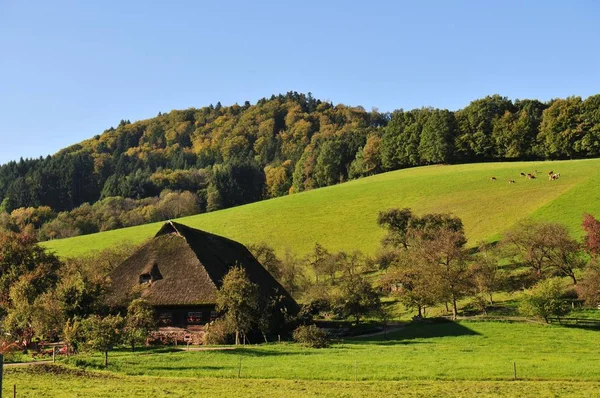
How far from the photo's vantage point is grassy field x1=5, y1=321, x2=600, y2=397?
21672mm

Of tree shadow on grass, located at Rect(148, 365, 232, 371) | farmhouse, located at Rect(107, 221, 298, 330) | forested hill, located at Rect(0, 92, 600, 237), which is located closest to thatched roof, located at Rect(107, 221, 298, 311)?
farmhouse, located at Rect(107, 221, 298, 330)

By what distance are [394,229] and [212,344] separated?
3385cm

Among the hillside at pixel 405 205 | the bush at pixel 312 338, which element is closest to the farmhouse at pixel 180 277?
the bush at pixel 312 338

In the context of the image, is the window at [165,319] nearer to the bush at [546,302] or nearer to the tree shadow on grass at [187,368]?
the tree shadow on grass at [187,368]

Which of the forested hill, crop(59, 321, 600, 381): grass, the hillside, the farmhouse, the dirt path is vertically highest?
the forested hill

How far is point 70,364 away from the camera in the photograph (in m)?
29.3

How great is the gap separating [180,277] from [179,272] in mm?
623

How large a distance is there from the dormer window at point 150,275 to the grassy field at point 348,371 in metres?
11.6

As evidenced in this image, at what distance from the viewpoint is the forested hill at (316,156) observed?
109m

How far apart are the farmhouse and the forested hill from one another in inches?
2879

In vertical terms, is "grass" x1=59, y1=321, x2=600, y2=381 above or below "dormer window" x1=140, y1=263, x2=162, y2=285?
below

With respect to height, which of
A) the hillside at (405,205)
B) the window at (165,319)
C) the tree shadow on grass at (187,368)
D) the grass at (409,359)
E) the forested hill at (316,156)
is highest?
the forested hill at (316,156)

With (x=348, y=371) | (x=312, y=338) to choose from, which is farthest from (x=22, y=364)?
(x=348, y=371)

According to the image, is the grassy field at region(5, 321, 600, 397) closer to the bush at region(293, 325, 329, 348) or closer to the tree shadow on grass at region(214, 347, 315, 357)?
the tree shadow on grass at region(214, 347, 315, 357)
